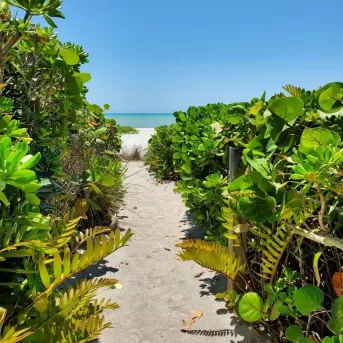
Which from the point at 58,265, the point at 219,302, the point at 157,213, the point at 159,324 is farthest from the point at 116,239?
the point at 157,213

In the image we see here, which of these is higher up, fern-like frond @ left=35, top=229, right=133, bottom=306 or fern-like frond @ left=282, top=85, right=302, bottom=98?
fern-like frond @ left=282, top=85, right=302, bottom=98

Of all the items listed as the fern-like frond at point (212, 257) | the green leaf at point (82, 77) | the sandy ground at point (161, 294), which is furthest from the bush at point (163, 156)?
the fern-like frond at point (212, 257)

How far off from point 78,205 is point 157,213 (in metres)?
2.41

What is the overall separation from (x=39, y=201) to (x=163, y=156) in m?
8.71

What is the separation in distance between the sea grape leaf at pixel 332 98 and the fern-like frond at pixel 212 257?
1101 millimetres

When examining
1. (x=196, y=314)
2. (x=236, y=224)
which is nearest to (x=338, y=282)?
(x=236, y=224)

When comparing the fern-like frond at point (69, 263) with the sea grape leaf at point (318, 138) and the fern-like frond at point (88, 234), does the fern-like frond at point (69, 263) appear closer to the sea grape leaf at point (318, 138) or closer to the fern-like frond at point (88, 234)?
the fern-like frond at point (88, 234)

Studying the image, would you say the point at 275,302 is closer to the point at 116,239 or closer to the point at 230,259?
the point at 230,259

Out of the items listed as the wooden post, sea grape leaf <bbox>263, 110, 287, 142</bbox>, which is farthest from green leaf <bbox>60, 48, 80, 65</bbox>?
sea grape leaf <bbox>263, 110, 287, 142</bbox>

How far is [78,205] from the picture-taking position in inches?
157

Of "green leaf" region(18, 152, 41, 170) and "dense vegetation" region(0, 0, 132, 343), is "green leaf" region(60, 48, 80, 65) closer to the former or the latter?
"dense vegetation" region(0, 0, 132, 343)

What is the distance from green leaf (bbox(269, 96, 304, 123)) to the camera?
1.43 metres

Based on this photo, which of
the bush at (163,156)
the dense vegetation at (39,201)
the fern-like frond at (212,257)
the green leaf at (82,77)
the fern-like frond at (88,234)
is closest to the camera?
the dense vegetation at (39,201)

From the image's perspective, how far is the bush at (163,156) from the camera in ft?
31.5
